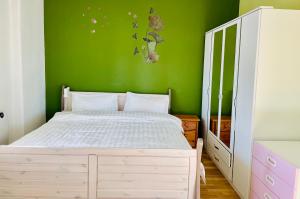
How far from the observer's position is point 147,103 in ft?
12.6

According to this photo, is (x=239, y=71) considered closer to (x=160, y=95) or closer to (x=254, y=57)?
(x=254, y=57)

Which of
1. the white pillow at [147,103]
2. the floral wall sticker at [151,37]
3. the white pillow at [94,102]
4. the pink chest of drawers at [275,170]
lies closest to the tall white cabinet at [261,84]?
the pink chest of drawers at [275,170]

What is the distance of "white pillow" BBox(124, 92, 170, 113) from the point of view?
150 inches

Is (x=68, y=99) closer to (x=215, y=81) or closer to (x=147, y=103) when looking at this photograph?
(x=147, y=103)

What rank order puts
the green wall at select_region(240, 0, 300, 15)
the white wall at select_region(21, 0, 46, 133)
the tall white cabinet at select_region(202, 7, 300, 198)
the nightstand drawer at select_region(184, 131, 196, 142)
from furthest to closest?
the nightstand drawer at select_region(184, 131, 196, 142) → the white wall at select_region(21, 0, 46, 133) → the green wall at select_region(240, 0, 300, 15) → the tall white cabinet at select_region(202, 7, 300, 198)

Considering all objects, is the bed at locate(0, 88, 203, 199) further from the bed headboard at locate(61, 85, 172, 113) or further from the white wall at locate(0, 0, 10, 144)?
the bed headboard at locate(61, 85, 172, 113)

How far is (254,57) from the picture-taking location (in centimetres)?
237

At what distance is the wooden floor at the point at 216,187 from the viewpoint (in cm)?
265

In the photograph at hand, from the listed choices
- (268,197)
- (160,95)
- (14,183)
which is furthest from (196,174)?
(160,95)

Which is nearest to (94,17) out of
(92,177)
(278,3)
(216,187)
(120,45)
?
(120,45)

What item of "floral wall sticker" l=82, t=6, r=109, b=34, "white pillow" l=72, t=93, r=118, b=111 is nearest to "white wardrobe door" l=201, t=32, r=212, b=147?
"white pillow" l=72, t=93, r=118, b=111

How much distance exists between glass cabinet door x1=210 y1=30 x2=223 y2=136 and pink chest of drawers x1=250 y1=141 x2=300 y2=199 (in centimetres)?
112

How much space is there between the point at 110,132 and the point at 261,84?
1.51 meters

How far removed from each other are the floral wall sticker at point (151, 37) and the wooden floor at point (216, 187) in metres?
1.78
